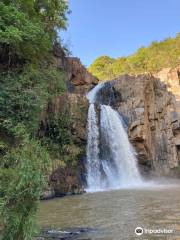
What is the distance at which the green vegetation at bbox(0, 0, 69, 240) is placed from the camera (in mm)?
4570

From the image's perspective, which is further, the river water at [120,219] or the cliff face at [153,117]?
the cliff face at [153,117]

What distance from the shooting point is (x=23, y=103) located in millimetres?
11219

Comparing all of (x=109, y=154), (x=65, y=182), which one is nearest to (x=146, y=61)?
→ (x=109, y=154)

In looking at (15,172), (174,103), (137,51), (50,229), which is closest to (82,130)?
(174,103)

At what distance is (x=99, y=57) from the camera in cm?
6150

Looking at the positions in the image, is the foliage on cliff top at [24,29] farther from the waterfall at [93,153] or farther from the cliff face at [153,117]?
the cliff face at [153,117]

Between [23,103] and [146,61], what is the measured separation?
137ft

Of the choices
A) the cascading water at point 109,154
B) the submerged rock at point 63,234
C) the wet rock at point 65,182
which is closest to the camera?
the submerged rock at point 63,234

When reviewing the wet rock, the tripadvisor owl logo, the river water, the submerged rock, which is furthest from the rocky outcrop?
the tripadvisor owl logo

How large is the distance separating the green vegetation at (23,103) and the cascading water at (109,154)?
2.49 m

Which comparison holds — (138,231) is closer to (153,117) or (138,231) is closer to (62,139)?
(62,139)

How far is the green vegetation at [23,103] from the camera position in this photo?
457 cm

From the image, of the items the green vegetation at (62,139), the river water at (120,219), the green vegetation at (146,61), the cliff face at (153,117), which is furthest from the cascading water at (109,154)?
the green vegetation at (146,61)

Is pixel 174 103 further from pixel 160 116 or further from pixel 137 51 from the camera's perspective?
pixel 137 51
